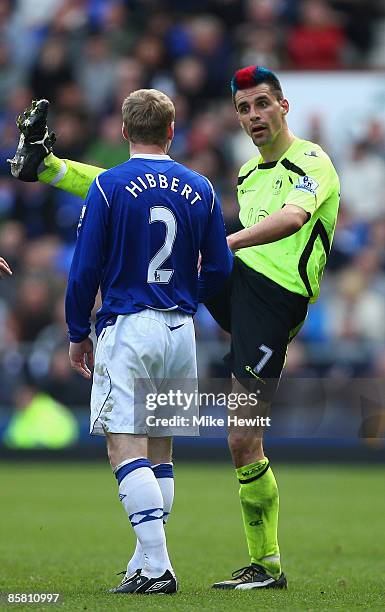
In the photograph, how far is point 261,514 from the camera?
6.55m

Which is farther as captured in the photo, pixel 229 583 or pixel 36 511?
pixel 36 511

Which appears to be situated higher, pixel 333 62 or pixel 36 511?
pixel 333 62

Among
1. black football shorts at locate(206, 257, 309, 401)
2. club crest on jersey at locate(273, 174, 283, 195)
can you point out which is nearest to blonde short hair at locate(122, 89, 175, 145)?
club crest on jersey at locate(273, 174, 283, 195)

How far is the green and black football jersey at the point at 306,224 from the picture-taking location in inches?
255

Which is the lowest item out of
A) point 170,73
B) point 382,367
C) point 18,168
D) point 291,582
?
point 291,582

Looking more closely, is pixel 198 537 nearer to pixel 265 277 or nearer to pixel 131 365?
pixel 265 277

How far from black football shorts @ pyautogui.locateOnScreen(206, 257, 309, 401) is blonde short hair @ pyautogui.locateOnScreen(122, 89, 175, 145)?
40.0 inches

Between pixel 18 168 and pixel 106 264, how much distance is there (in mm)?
791

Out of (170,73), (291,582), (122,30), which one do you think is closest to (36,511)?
(291,582)

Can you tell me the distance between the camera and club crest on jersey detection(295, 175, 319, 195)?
6.36 metres

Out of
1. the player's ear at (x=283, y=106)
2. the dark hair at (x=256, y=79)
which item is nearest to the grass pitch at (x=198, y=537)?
the player's ear at (x=283, y=106)

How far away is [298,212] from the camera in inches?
245

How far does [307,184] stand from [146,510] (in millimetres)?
1833

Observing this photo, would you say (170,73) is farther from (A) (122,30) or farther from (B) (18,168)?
(B) (18,168)
